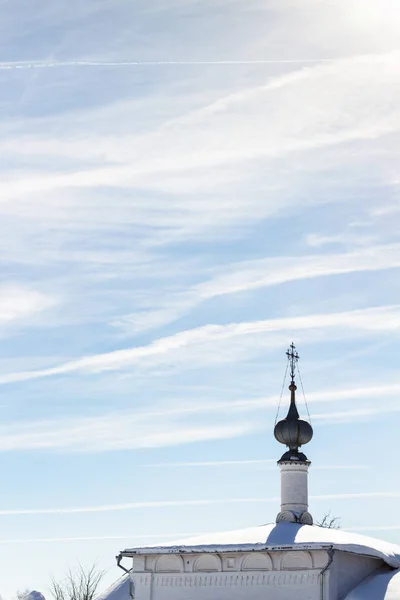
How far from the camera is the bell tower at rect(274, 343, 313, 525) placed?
93.7ft

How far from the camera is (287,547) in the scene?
2417 centimetres

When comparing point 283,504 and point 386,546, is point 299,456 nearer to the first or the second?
point 283,504

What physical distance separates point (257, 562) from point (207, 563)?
1111mm

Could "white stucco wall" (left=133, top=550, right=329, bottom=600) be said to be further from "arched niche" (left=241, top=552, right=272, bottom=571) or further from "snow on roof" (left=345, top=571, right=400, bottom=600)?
"snow on roof" (left=345, top=571, right=400, bottom=600)

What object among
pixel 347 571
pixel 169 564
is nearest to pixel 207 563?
pixel 169 564

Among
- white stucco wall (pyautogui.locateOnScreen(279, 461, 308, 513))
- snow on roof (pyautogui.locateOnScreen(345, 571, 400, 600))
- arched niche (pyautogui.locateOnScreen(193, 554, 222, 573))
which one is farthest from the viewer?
white stucco wall (pyautogui.locateOnScreen(279, 461, 308, 513))

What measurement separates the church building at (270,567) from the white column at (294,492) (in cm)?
104

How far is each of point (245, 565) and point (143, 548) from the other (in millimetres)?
2332

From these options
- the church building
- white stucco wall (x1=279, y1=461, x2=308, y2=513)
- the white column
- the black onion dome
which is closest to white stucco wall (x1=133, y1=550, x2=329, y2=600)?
the church building

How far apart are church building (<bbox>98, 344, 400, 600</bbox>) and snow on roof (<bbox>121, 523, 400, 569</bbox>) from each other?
0.8 inches

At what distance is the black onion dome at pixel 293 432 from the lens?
1153 inches

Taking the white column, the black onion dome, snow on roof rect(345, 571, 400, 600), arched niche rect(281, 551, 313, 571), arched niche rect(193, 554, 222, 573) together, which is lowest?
snow on roof rect(345, 571, 400, 600)

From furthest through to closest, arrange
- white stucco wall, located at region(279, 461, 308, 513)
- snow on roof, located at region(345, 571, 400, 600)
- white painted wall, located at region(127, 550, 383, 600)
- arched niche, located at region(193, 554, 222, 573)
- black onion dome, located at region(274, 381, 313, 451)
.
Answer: black onion dome, located at region(274, 381, 313, 451) < white stucco wall, located at region(279, 461, 308, 513) < arched niche, located at region(193, 554, 222, 573) < white painted wall, located at region(127, 550, 383, 600) < snow on roof, located at region(345, 571, 400, 600)

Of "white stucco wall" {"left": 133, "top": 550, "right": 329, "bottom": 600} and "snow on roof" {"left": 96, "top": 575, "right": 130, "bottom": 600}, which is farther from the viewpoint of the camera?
"snow on roof" {"left": 96, "top": 575, "right": 130, "bottom": 600}
